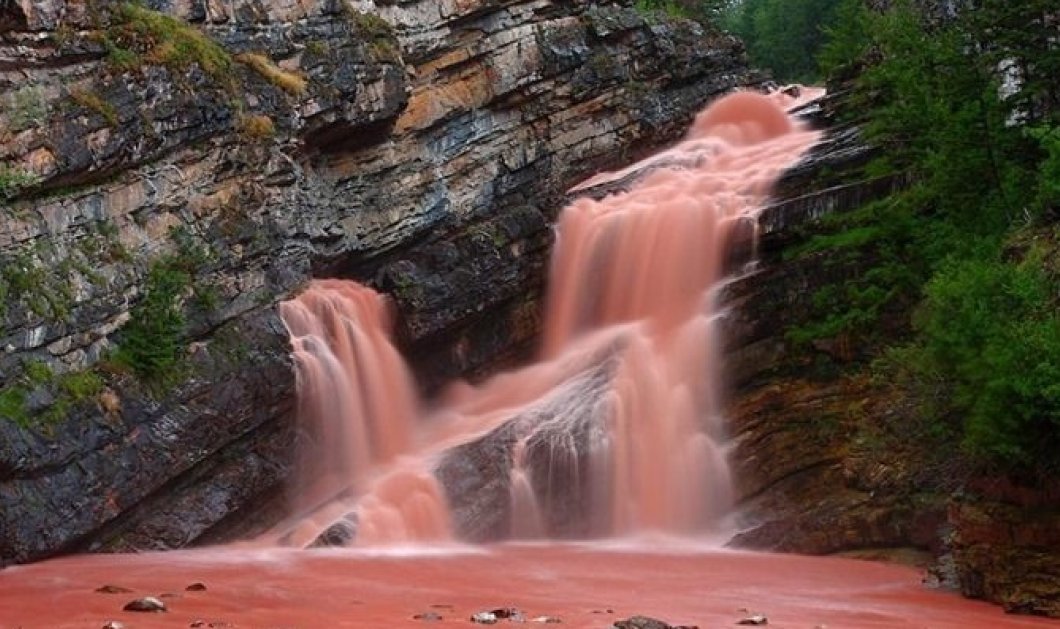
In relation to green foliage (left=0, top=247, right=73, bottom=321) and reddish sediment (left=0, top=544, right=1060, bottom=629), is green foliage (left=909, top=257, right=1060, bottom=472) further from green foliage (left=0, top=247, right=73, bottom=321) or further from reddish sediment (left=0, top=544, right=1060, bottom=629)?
green foliage (left=0, top=247, right=73, bottom=321)

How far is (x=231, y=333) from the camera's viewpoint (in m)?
28.7

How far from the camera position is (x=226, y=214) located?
29.8m

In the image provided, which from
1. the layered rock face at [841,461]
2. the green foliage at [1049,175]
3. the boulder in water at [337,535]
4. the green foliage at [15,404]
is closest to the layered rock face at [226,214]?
the green foliage at [15,404]

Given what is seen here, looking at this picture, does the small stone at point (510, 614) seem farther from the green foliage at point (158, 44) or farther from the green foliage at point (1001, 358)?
the green foliage at point (158, 44)

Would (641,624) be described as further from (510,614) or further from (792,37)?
(792,37)

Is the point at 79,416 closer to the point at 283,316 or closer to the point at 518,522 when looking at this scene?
the point at 283,316

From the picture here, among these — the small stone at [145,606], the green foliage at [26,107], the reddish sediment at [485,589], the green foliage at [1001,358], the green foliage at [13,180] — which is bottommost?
the reddish sediment at [485,589]

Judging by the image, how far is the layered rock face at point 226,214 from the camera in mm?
25219

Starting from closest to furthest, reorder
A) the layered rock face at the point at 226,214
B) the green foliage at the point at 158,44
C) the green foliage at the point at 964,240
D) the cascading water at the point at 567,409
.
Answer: the green foliage at the point at 964,240, the layered rock face at the point at 226,214, the cascading water at the point at 567,409, the green foliage at the point at 158,44

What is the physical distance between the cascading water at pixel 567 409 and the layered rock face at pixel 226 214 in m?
1.07

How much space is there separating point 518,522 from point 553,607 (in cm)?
951

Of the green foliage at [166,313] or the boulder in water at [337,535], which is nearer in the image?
the boulder in water at [337,535]

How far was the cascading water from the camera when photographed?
1078 inches

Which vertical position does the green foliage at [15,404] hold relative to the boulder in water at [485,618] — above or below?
above
